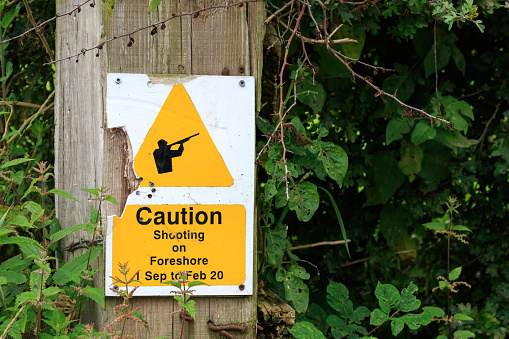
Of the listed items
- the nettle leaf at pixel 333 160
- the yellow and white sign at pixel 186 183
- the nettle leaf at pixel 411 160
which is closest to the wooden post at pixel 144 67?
the yellow and white sign at pixel 186 183

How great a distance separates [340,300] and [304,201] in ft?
1.98

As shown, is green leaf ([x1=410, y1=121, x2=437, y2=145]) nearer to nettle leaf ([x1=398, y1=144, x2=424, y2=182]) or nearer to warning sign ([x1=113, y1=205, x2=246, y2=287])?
nettle leaf ([x1=398, y1=144, x2=424, y2=182])

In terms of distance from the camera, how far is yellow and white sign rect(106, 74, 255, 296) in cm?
196

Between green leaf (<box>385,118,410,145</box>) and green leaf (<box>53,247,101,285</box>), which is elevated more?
green leaf (<box>385,118,410,145</box>)

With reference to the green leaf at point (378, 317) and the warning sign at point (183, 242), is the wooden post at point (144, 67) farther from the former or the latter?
the green leaf at point (378, 317)

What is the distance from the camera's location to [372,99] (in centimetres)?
277

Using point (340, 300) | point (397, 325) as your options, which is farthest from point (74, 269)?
point (397, 325)

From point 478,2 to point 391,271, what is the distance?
159 cm

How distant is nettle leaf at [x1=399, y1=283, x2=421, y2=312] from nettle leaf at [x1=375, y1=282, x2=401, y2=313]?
0.08 feet

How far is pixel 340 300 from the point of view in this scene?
2447 millimetres

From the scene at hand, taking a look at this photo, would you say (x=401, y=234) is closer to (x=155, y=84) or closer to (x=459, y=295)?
(x=459, y=295)

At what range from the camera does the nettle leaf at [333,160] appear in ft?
7.14

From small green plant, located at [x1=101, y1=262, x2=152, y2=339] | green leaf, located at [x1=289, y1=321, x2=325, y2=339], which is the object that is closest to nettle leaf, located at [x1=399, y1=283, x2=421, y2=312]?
green leaf, located at [x1=289, y1=321, x2=325, y2=339]

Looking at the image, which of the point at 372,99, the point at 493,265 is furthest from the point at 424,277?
the point at 372,99
